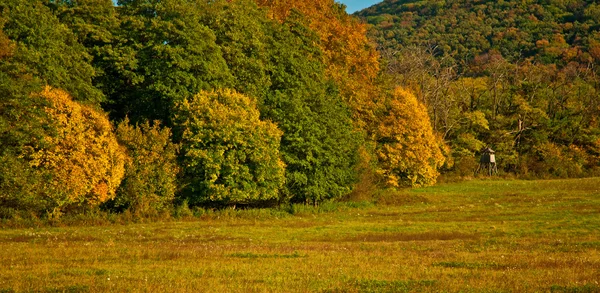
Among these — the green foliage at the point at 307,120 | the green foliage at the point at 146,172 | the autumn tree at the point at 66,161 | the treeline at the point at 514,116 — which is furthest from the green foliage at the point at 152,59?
the treeline at the point at 514,116

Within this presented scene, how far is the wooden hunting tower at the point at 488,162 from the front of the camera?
10256 cm

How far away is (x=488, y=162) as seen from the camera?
10412cm

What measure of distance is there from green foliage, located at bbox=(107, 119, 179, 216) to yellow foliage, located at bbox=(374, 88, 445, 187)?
95.2 ft

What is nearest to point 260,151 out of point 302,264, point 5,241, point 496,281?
point 5,241

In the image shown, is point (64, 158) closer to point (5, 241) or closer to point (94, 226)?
point (94, 226)

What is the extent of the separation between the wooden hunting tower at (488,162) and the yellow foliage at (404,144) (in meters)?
33.9

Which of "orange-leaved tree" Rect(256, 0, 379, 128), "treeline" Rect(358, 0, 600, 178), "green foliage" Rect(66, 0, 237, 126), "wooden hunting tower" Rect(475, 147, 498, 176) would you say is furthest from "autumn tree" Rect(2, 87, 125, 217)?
"wooden hunting tower" Rect(475, 147, 498, 176)

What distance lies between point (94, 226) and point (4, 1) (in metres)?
17.2

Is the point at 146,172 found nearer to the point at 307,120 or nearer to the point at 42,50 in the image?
the point at 42,50

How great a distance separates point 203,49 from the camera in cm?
5338

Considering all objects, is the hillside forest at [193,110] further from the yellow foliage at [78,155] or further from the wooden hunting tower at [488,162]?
the wooden hunting tower at [488,162]

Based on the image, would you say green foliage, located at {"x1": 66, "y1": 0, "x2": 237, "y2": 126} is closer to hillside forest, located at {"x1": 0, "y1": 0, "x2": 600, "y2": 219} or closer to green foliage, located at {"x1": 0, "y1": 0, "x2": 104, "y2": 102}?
hillside forest, located at {"x1": 0, "y1": 0, "x2": 600, "y2": 219}

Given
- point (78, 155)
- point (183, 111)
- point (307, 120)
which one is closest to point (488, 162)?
point (307, 120)

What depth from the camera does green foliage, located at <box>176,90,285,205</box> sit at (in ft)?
163
